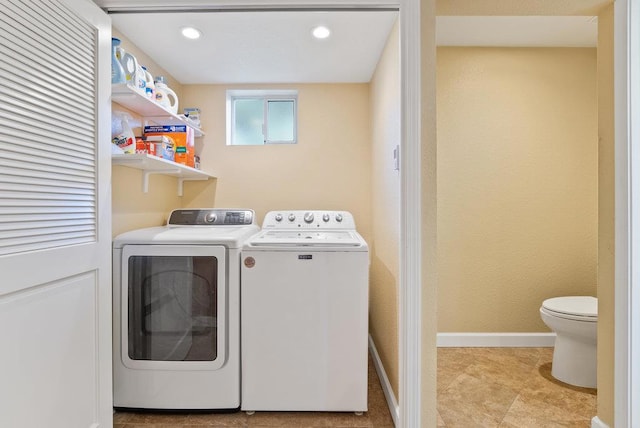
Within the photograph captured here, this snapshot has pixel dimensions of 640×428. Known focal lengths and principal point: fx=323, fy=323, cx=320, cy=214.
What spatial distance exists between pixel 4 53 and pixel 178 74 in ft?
5.14

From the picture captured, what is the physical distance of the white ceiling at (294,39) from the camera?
5.61 feet

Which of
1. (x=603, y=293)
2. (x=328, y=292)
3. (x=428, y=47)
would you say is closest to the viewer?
(x=428, y=47)

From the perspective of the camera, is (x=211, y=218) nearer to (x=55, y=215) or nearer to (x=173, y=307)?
(x=173, y=307)

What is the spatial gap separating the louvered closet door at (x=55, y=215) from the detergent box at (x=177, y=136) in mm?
646

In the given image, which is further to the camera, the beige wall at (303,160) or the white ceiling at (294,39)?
the beige wall at (303,160)

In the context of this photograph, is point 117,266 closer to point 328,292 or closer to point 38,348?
point 38,348

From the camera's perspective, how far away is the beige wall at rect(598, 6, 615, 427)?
1.41 m

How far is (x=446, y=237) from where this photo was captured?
8.01ft

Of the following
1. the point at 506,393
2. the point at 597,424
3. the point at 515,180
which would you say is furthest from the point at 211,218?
the point at 597,424

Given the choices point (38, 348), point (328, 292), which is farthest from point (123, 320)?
point (328, 292)

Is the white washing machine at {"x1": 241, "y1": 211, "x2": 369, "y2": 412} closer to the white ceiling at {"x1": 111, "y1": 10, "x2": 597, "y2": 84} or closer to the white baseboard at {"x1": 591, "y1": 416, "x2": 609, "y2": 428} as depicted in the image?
the white baseboard at {"x1": 591, "y1": 416, "x2": 609, "y2": 428}

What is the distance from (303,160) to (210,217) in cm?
85

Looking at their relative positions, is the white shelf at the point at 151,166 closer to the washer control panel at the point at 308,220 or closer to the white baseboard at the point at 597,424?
the washer control panel at the point at 308,220

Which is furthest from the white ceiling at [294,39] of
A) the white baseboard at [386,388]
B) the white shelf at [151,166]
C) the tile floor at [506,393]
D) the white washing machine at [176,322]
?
the tile floor at [506,393]
